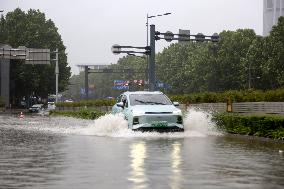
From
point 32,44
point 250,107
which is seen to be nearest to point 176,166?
point 250,107

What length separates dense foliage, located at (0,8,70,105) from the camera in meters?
91.3

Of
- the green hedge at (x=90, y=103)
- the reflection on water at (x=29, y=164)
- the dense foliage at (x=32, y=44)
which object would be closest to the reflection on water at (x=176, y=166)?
the reflection on water at (x=29, y=164)

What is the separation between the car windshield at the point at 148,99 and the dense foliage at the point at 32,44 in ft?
223

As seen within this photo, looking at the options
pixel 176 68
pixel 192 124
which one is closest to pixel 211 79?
pixel 176 68

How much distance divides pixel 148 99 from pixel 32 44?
71335 mm

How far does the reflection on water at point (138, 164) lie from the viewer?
925 centimetres

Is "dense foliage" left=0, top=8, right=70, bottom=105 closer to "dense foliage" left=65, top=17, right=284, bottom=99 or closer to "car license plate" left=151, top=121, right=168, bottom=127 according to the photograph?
"dense foliage" left=65, top=17, right=284, bottom=99

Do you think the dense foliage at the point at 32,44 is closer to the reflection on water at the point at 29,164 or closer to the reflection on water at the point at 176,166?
the reflection on water at the point at 29,164

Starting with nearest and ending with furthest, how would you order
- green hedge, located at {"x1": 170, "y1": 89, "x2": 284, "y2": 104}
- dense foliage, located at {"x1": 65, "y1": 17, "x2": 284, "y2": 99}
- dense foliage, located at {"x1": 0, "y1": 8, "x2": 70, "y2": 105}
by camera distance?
green hedge, located at {"x1": 170, "y1": 89, "x2": 284, "y2": 104}
dense foliage, located at {"x1": 65, "y1": 17, "x2": 284, "y2": 99}
dense foliage, located at {"x1": 0, "y1": 8, "x2": 70, "y2": 105}

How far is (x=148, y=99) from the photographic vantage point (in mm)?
23203

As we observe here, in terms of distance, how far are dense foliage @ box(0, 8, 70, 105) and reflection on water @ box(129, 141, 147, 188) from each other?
7554 centimetres

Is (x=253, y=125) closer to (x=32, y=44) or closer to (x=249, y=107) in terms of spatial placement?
(x=249, y=107)

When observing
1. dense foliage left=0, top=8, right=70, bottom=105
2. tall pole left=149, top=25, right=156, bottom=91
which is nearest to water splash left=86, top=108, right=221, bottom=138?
tall pole left=149, top=25, right=156, bottom=91

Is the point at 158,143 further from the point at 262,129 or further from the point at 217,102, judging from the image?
the point at 217,102
